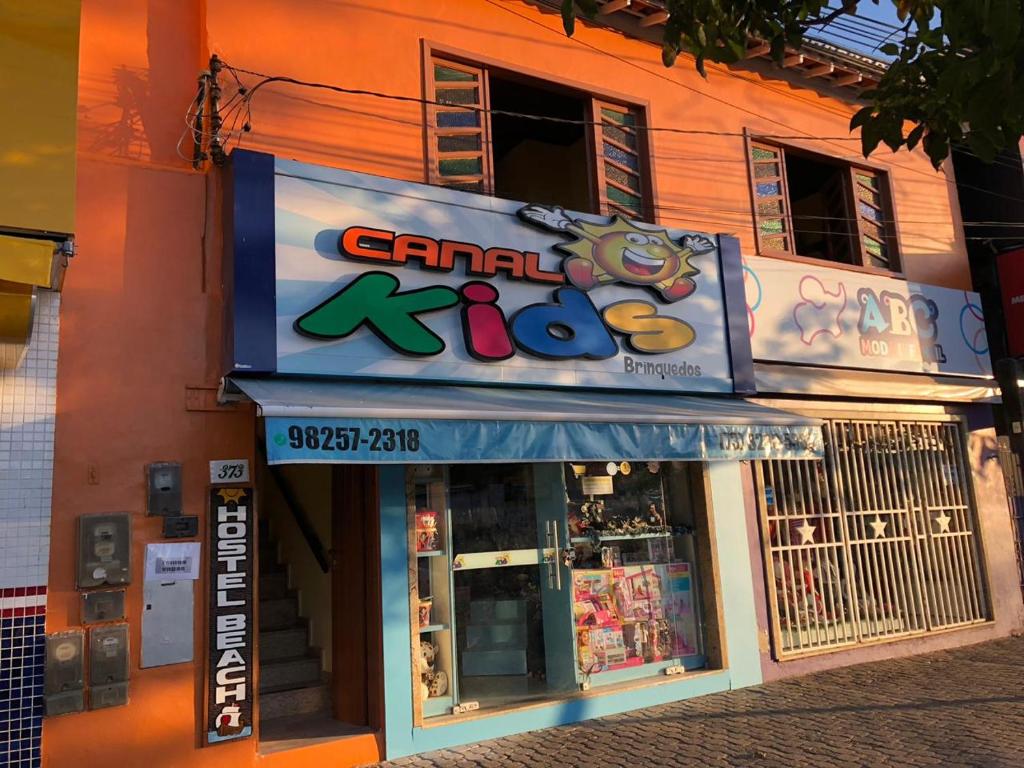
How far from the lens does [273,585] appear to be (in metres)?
7.11

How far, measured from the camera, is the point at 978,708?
616 centimetres

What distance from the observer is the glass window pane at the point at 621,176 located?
7443 mm

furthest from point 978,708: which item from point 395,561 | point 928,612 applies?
point 395,561

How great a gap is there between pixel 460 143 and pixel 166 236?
2.51 m

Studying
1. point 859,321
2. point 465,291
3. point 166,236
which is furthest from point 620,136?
point 166,236

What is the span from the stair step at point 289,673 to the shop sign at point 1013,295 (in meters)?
8.59

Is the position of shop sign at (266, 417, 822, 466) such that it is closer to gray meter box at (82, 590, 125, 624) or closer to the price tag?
the price tag

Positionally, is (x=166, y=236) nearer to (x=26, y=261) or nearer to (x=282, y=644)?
(x=26, y=261)

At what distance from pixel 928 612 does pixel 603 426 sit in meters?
5.07

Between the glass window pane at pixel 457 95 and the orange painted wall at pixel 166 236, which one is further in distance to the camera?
the glass window pane at pixel 457 95

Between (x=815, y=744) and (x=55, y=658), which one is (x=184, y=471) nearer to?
(x=55, y=658)

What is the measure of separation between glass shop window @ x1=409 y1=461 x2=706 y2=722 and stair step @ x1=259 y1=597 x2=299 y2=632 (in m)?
1.63

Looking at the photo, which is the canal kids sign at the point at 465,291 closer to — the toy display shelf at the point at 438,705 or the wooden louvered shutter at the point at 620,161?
the wooden louvered shutter at the point at 620,161

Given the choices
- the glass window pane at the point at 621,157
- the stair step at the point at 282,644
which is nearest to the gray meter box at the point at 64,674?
the stair step at the point at 282,644
